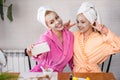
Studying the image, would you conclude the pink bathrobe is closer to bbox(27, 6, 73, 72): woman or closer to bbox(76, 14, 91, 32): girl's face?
bbox(27, 6, 73, 72): woman

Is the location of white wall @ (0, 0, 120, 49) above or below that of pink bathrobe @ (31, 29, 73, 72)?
above

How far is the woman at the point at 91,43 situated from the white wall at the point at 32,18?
0.51 metres

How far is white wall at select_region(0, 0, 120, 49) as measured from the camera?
2793 mm

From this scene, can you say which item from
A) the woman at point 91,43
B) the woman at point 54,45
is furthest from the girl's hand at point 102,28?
the woman at point 54,45

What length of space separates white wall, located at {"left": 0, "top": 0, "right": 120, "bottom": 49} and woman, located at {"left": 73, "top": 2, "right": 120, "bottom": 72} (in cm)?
51

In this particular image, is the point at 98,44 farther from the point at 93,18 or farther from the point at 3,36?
the point at 3,36

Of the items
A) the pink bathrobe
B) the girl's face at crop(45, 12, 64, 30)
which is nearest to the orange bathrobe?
the pink bathrobe

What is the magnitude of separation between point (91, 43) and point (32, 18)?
0.86 meters

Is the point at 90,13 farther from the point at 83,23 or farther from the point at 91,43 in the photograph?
the point at 91,43

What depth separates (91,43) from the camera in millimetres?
2318

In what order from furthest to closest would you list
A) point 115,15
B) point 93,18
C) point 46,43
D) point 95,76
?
point 115,15
point 93,18
point 46,43
point 95,76

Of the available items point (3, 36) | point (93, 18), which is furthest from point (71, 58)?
point (3, 36)

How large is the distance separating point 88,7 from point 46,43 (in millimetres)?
521

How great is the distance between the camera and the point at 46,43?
211 cm
